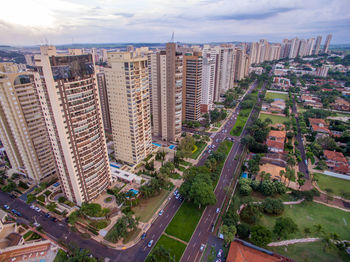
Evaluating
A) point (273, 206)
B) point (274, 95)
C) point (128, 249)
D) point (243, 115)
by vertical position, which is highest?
point (274, 95)

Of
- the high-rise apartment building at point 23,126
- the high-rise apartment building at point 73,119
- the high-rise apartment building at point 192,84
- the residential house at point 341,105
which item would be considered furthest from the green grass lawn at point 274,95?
the high-rise apartment building at point 23,126

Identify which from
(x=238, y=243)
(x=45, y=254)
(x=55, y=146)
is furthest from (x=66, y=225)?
(x=238, y=243)

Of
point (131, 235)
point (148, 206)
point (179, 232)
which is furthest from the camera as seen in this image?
point (148, 206)

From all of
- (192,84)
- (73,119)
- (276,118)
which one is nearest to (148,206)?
(73,119)

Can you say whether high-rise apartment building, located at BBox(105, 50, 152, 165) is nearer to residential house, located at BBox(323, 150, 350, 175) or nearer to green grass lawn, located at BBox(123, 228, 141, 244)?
green grass lawn, located at BBox(123, 228, 141, 244)

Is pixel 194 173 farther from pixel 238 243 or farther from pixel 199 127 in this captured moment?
pixel 199 127

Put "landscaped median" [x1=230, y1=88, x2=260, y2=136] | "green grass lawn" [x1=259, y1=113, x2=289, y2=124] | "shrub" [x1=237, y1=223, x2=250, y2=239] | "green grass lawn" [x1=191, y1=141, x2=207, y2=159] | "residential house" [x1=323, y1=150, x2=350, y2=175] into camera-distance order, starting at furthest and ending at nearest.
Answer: "green grass lawn" [x1=259, y1=113, x2=289, y2=124]
"landscaped median" [x1=230, y1=88, x2=260, y2=136]
"green grass lawn" [x1=191, y1=141, x2=207, y2=159]
"residential house" [x1=323, y1=150, x2=350, y2=175]
"shrub" [x1=237, y1=223, x2=250, y2=239]

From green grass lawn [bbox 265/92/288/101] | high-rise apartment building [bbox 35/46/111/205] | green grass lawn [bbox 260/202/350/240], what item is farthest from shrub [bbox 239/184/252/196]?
green grass lawn [bbox 265/92/288/101]

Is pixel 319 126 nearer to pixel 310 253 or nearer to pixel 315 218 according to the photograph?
pixel 315 218
